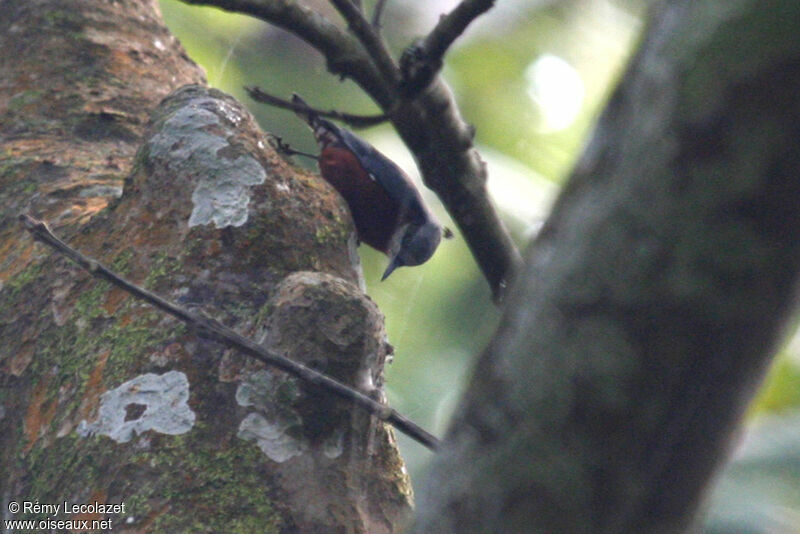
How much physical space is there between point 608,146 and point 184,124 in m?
1.36

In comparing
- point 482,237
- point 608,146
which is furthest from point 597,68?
point 608,146

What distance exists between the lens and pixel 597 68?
609cm

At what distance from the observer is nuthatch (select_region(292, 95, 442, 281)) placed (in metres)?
3.96

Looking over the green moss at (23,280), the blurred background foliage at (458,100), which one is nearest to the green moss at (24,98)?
the green moss at (23,280)

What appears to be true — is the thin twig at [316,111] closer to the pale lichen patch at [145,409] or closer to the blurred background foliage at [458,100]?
the pale lichen patch at [145,409]

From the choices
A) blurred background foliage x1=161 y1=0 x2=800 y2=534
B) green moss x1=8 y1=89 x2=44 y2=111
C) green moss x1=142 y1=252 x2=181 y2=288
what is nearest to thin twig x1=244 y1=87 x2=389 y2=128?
green moss x1=142 y1=252 x2=181 y2=288

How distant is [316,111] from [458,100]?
4.76m

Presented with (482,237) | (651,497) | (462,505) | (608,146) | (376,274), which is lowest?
(376,274)

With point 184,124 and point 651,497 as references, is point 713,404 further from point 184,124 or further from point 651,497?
point 184,124

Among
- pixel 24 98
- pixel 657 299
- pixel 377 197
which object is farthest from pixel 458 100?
pixel 657 299

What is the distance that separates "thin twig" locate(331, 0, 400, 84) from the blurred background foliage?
10.3 feet

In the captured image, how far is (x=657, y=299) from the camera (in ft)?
2.75

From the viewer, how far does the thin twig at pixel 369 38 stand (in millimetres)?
1914

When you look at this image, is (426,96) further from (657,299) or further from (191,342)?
(657,299)
